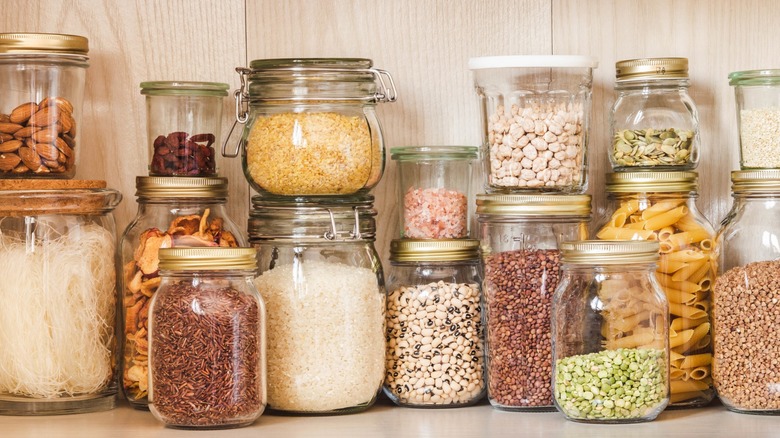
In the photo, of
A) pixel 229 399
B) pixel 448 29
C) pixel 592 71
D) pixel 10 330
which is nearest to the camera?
pixel 229 399

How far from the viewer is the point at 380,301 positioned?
1468mm

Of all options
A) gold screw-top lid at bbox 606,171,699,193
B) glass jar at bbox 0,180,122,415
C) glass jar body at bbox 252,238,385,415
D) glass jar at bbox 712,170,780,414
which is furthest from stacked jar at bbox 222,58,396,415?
glass jar at bbox 712,170,780,414

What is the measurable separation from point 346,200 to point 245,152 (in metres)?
0.15

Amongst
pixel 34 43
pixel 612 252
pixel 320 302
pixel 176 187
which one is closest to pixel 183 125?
pixel 176 187

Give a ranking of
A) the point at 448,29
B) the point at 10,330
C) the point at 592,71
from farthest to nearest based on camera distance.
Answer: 1. the point at 448,29
2. the point at 592,71
3. the point at 10,330

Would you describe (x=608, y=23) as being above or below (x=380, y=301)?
above

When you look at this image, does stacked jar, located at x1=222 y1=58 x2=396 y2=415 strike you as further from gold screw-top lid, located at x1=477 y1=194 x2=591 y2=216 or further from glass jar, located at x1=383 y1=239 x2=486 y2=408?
gold screw-top lid, located at x1=477 y1=194 x2=591 y2=216

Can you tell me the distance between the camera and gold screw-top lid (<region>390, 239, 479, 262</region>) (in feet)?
4.88

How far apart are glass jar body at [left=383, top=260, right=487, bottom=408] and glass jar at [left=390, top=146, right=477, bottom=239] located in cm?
6

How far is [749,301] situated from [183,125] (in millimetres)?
785

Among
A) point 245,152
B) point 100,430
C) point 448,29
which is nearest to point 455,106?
point 448,29

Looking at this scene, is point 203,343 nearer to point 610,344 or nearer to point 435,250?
point 435,250

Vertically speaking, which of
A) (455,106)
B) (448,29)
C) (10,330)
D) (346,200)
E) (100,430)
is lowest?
(100,430)

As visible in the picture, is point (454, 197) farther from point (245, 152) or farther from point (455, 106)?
point (245, 152)
